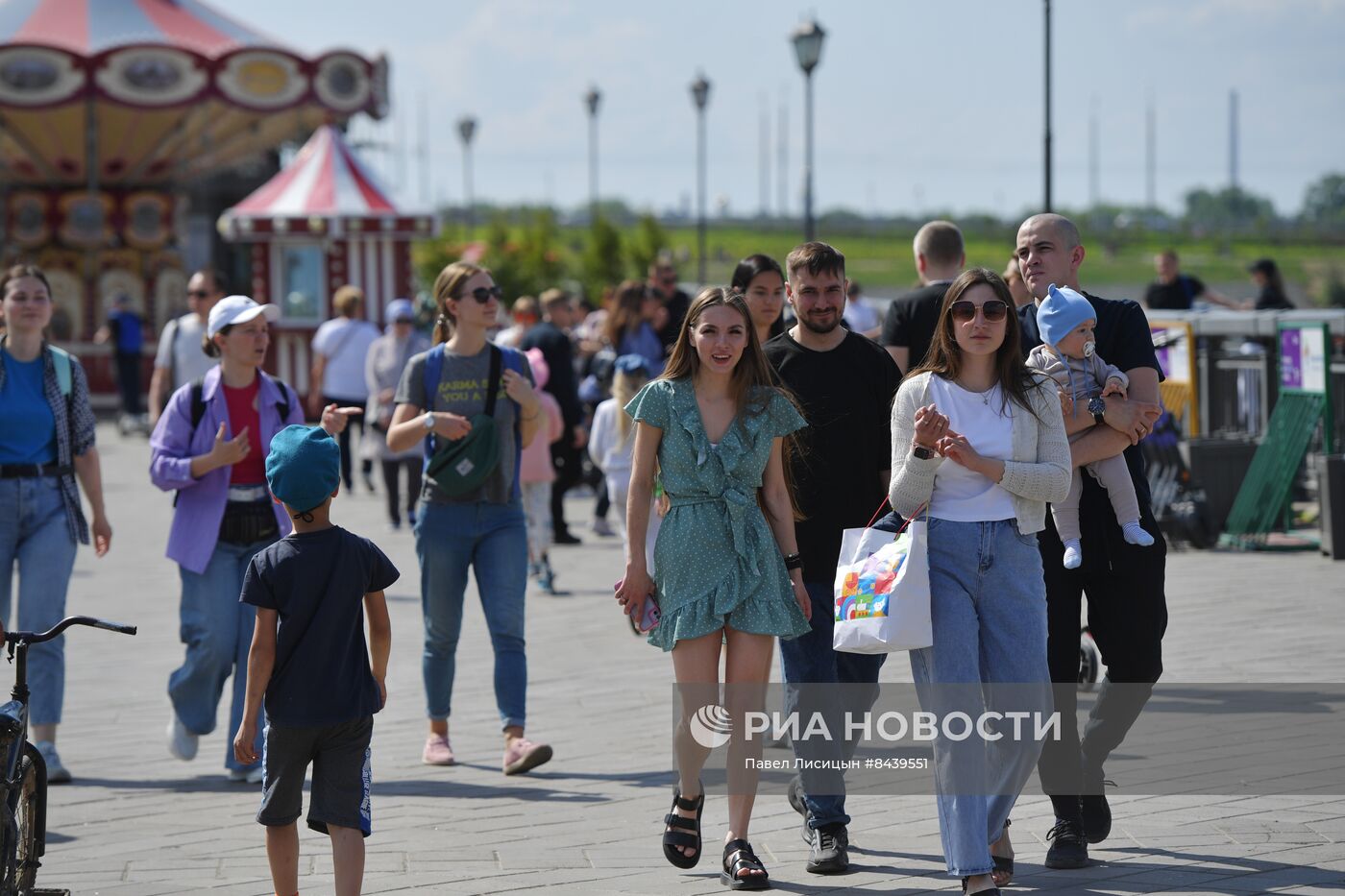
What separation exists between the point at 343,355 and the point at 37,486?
9013 mm

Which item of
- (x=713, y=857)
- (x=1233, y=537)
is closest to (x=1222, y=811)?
(x=713, y=857)

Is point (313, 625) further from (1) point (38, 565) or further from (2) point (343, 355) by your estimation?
(2) point (343, 355)

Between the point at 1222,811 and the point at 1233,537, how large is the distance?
23.0 feet

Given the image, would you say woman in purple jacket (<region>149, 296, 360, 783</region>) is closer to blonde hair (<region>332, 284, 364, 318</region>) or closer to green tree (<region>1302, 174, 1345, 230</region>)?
blonde hair (<region>332, 284, 364, 318</region>)

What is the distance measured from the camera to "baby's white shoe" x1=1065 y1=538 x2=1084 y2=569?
17.7 feet

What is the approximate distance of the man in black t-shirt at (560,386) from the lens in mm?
13273

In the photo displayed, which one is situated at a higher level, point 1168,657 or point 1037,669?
point 1037,669

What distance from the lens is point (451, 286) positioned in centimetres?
714

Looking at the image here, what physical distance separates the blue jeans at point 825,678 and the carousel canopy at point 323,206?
22.5 metres

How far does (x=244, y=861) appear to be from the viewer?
230 inches

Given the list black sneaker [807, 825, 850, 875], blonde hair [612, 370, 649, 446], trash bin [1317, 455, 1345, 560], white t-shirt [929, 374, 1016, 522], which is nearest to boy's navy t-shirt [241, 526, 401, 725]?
black sneaker [807, 825, 850, 875]

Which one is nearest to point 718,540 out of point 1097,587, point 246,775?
point 1097,587

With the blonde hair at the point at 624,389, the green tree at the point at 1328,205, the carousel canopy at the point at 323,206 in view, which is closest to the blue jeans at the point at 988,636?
the blonde hair at the point at 624,389

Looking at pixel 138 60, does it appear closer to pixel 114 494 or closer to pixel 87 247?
pixel 87 247
